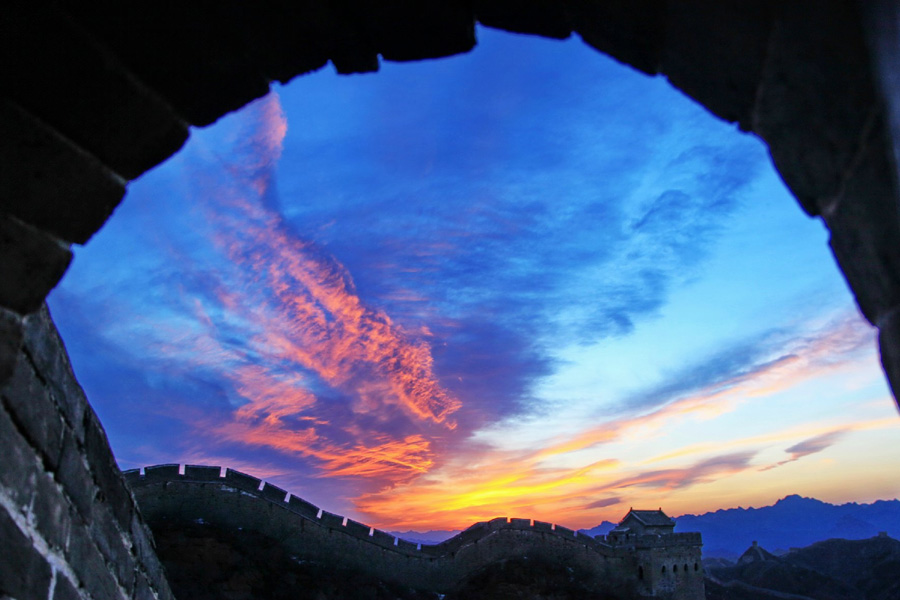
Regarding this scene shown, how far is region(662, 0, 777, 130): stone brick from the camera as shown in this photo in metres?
1.35

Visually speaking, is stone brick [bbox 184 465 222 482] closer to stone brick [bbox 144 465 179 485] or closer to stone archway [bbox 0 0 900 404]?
stone brick [bbox 144 465 179 485]

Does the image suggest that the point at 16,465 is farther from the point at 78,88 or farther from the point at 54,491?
the point at 78,88

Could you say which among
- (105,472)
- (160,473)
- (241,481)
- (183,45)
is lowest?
(105,472)

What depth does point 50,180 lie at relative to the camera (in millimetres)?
1953

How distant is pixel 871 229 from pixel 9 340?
2.75 m

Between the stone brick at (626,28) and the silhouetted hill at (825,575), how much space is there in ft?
150

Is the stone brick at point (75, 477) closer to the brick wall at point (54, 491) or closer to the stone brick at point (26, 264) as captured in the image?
the brick wall at point (54, 491)

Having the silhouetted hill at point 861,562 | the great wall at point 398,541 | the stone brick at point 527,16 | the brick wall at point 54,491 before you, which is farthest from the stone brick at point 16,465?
the silhouetted hill at point 861,562

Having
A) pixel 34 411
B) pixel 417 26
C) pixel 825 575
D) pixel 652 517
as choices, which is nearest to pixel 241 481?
pixel 34 411

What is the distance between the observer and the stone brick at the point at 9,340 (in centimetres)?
194

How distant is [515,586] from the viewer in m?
22.2

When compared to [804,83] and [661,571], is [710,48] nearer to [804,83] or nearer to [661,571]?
[804,83]

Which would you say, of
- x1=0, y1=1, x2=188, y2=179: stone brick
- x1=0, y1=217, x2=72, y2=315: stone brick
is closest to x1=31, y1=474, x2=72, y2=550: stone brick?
x1=0, y1=217, x2=72, y2=315: stone brick

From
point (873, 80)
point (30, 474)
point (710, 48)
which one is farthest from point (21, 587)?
point (873, 80)
